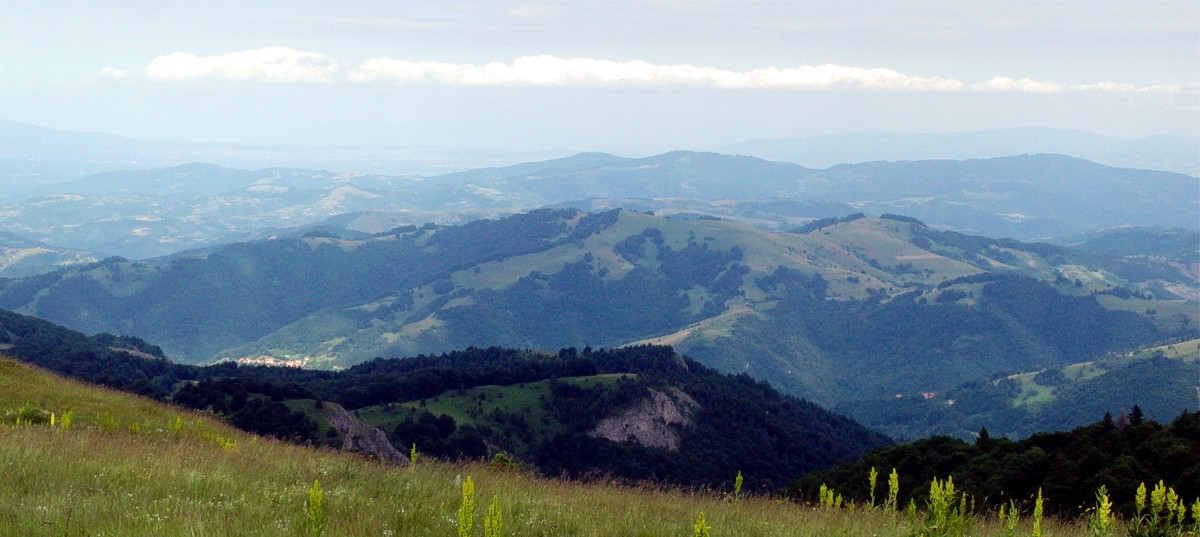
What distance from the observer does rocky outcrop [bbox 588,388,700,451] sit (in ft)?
537

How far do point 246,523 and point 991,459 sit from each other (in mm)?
41101

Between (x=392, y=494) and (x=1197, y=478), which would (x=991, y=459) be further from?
(x=392, y=494)

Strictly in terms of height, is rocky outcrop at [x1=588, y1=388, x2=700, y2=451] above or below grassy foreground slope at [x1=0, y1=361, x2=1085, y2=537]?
below

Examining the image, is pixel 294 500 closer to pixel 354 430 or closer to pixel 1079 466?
pixel 1079 466

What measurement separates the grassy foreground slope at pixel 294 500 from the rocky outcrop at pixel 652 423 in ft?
475

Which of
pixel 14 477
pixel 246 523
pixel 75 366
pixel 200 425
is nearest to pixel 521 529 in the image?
pixel 246 523

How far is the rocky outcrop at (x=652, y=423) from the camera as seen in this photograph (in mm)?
163750

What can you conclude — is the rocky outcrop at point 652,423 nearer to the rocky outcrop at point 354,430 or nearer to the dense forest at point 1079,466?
the rocky outcrop at point 354,430

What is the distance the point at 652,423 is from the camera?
167000 mm

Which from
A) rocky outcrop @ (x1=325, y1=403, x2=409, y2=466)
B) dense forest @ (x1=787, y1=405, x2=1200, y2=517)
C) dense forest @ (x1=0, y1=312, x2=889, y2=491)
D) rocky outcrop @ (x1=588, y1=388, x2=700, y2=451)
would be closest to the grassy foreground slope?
dense forest @ (x1=787, y1=405, x2=1200, y2=517)

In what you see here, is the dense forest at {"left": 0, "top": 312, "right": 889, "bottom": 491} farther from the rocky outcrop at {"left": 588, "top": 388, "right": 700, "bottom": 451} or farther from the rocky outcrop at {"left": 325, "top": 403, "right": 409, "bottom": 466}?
the rocky outcrop at {"left": 325, "top": 403, "right": 409, "bottom": 466}

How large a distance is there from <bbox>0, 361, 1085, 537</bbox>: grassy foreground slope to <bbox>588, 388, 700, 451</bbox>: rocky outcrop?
14477cm

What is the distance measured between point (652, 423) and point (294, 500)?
15578 cm

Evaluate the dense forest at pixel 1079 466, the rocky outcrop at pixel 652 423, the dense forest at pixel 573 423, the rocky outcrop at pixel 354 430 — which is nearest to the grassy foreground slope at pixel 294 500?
the dense forest at pixel 1079 466
